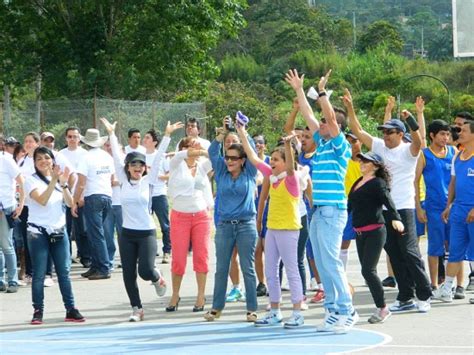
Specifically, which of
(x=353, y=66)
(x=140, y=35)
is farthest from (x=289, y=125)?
(x=353, y=66)

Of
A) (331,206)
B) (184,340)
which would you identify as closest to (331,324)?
(331,206)

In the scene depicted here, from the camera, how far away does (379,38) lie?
335 ft

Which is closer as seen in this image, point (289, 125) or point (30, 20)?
point (289, 125)

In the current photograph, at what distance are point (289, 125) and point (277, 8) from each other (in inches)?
3750

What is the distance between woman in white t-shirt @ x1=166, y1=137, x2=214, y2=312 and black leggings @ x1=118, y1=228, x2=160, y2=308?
1.92 ft

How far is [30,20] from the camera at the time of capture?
35.7m

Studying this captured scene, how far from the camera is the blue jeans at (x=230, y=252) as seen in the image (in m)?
12.0

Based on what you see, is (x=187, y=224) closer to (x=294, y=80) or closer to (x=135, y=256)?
(x=135, y=256)

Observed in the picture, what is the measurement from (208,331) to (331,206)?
174 centimetres

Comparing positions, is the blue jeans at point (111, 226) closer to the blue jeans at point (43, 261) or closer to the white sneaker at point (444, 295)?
the blue jeans at point (43, 261)

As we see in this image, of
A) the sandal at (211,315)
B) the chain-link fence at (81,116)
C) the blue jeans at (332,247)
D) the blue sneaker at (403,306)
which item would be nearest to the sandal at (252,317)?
the sandal at (211,315)

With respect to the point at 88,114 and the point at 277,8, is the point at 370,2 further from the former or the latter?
the point at 88,114

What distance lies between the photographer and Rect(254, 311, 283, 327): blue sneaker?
1174 cm

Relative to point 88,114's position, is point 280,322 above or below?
below
